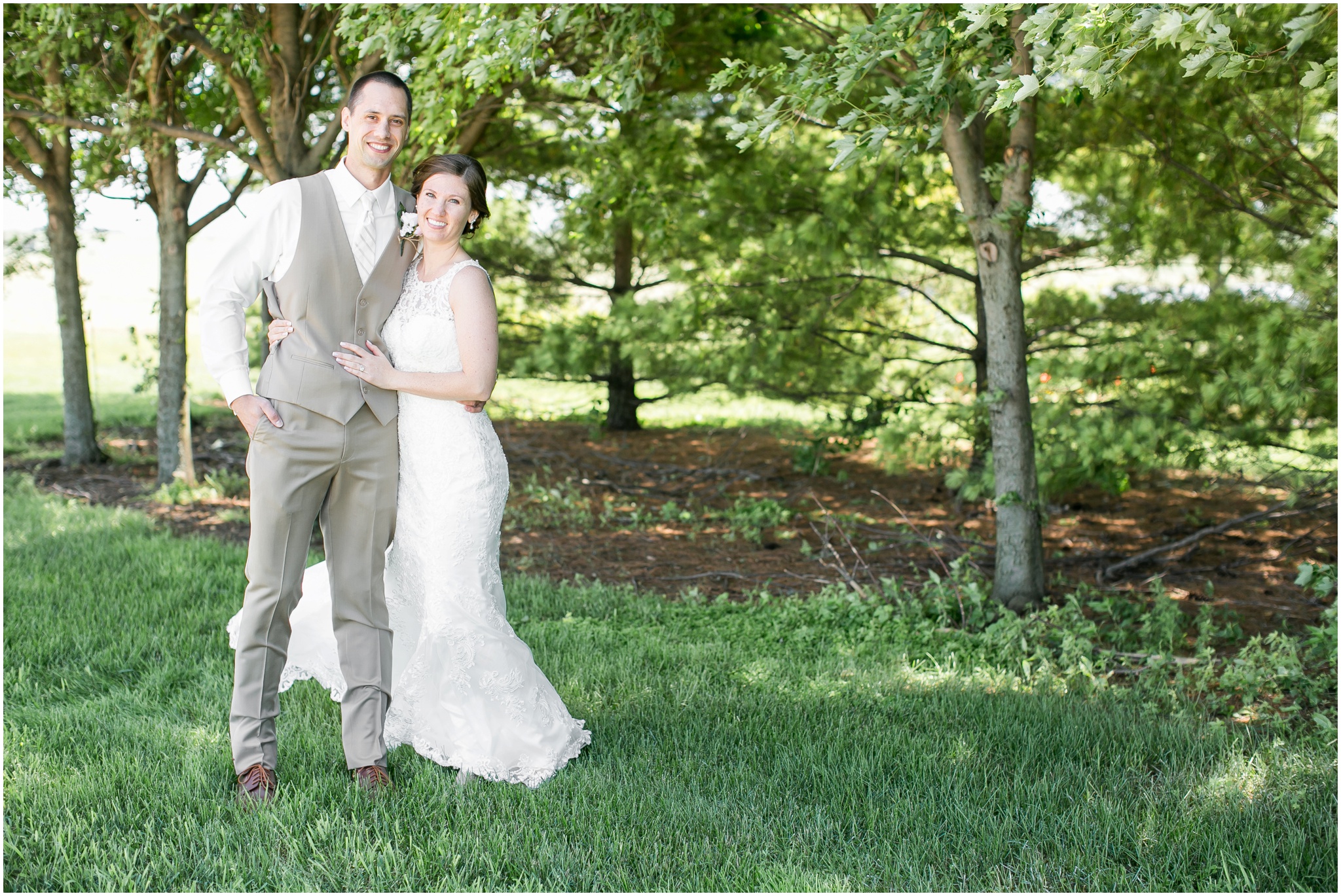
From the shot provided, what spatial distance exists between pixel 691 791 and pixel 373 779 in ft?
3.31

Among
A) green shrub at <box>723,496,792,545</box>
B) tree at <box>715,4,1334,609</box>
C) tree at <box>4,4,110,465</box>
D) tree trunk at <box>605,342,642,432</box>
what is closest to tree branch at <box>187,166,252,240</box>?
tree at <box>4,4,110,465</box>

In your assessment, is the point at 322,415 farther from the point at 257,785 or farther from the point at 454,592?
the point at 257,785

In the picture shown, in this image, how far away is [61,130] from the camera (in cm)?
779

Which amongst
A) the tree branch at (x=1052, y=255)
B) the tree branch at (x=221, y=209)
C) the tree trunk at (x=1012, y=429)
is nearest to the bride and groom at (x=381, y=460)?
the tree trunk at (x=1012, y=429)

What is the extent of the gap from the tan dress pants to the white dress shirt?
187 mm

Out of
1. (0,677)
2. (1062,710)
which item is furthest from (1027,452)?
(0,677)

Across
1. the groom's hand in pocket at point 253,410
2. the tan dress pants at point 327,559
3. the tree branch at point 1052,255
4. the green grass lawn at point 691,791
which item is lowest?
the green grass lawn at point 691,791

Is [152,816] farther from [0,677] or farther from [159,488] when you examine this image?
[159,488]

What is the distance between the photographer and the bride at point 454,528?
305 cm

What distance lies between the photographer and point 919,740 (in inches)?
133

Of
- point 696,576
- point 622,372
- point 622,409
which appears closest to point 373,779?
point 696,576

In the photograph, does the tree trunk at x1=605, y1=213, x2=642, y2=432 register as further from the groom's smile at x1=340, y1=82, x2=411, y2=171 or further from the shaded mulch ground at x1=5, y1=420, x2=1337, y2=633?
the groom's smile at x1=340, y1=82, x2=411, y2=171

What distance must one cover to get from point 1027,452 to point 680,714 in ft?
8.54

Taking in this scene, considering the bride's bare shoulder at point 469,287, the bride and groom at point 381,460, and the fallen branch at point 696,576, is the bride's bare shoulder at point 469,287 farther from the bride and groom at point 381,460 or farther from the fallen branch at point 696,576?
the fallen branch at point 696,576
